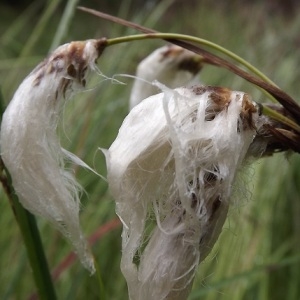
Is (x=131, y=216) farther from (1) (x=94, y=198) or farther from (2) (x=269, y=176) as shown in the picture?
(2) (x=269, y=176)

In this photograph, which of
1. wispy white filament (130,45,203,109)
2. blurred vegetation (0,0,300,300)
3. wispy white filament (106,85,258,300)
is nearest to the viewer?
wispy white filament (106,85,258,300)

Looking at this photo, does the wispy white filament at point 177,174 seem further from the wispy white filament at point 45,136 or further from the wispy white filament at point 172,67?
the wispy white filament at point 172,67

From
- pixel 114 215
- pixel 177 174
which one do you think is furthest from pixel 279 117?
pixel 114 215

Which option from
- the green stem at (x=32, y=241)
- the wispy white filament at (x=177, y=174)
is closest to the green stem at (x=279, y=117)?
the wispy white filament at (x=177, y=174)

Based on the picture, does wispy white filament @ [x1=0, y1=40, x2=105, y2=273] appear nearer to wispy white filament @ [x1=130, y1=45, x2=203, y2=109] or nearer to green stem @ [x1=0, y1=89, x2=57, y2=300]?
green stem @ [x1=0, y1=89, x2=57, y2=300]

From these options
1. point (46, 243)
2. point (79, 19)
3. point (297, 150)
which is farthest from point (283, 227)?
point (79, 19)

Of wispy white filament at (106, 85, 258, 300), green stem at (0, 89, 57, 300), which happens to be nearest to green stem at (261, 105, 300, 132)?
wispy white filament at (106, 85, 258, 300)
